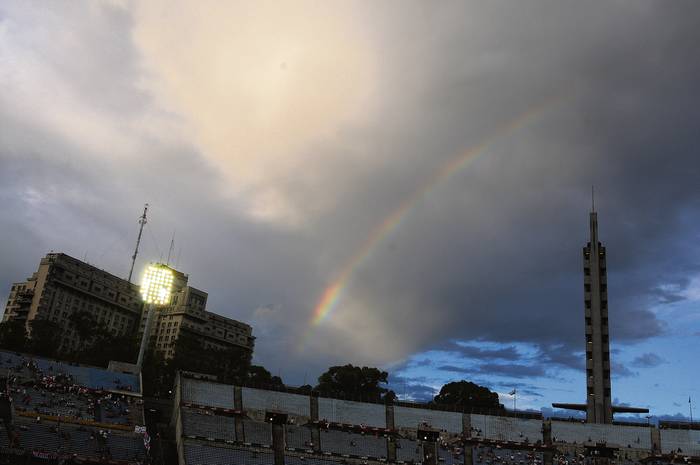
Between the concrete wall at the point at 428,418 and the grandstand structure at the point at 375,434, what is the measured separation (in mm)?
169

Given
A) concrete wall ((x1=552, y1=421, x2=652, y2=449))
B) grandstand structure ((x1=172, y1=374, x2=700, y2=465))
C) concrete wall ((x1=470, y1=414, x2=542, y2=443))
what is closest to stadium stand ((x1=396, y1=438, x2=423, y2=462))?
grandstand structure ((x1=172, y1=374, x2=700, y2=465))

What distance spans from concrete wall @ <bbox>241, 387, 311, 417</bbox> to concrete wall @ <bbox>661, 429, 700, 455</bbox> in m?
59.1

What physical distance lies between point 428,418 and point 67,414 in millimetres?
54963

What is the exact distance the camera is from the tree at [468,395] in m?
151

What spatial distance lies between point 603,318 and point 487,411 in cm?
2897

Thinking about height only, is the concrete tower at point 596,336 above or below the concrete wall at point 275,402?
above

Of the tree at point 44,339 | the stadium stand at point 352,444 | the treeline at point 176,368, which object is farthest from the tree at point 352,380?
the tree at point 44,339

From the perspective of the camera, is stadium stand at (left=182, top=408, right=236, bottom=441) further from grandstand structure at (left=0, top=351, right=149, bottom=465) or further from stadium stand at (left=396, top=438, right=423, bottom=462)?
stadium stand at (left=396, top=438, right=423, bottom=462)

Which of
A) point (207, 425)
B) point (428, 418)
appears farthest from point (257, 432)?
point (428, 418)

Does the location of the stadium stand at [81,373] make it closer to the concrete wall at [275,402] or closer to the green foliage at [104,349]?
the concrete wall at [275,402]

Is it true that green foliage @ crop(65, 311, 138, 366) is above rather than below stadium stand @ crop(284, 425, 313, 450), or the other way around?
above

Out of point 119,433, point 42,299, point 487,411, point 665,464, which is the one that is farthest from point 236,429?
point 42,299

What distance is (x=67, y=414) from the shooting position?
7669 cm

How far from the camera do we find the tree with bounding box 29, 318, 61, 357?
127750 millimetres
